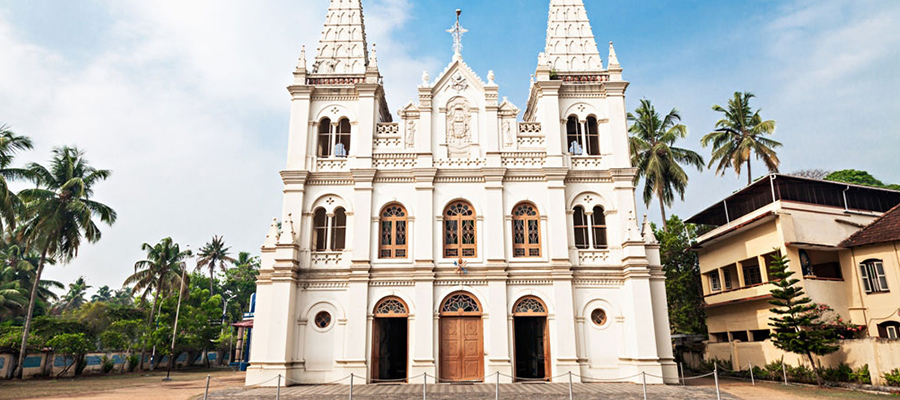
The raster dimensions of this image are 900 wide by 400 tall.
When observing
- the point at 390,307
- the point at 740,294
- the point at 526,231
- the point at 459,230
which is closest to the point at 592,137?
the point at 526,231

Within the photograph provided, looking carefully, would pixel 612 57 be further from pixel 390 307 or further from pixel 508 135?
pixel 390 307

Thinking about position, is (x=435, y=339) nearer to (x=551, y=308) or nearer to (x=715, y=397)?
(x=551, y=308)

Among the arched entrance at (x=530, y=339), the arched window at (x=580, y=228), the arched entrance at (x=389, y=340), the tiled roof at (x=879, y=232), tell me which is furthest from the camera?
the arched window at (x=580, y=228)

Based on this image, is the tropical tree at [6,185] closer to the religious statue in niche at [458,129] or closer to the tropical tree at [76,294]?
the religious statue in niche at [458,129]

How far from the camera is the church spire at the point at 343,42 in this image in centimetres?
2247

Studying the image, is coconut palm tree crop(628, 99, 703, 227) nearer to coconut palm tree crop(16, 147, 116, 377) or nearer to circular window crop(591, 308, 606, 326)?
circular window crop(591, 308, 606, 326)

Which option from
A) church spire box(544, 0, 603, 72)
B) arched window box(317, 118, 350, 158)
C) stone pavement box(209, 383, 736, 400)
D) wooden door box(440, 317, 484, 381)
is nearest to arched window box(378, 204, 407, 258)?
wooden door box(440, 317, 484, 381)

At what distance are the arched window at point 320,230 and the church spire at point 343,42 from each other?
6257 mm

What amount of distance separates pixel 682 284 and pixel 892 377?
14.2 metres

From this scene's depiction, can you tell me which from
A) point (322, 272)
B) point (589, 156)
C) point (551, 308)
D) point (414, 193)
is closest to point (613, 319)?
point (551, 308)

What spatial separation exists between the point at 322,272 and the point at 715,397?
13.6 m

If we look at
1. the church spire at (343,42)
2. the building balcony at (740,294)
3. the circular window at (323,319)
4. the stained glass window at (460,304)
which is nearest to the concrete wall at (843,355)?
the building balcony at (740,294)

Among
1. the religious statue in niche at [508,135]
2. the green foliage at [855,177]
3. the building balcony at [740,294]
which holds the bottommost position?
the building balcony at [740,294]

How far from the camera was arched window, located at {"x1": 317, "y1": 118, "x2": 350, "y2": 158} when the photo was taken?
21703 millimetres
